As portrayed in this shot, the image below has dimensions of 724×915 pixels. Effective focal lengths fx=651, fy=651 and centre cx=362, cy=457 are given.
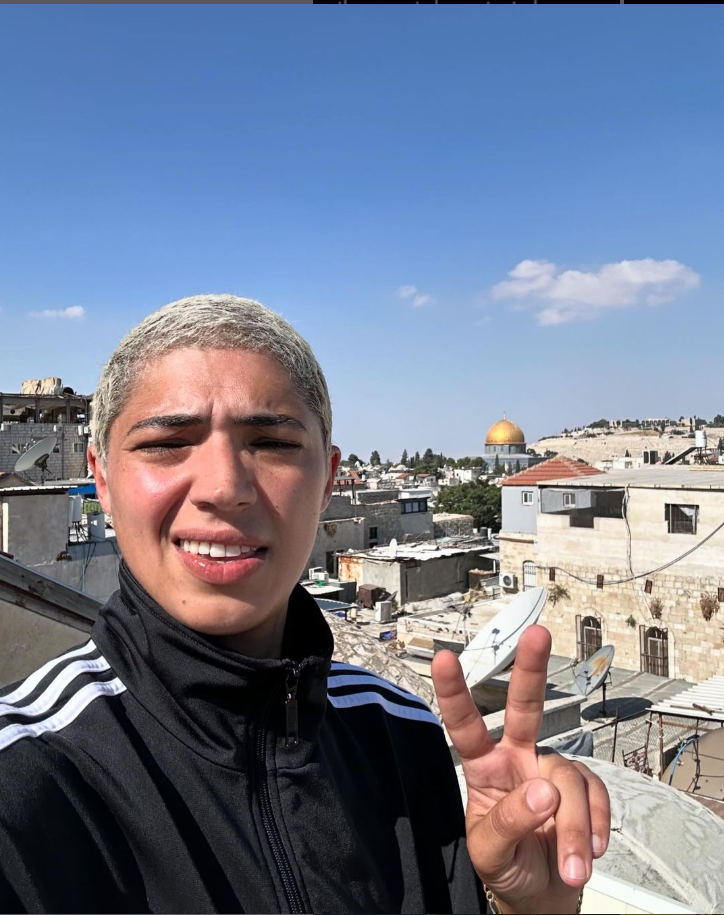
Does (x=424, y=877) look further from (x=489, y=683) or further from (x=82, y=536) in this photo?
(x=82, y=536)

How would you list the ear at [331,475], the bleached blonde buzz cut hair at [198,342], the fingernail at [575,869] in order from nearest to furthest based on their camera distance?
the fingernail at [575,869]
the bleached blonde buzz cut hair at [198,342]
the ear at [331,475]

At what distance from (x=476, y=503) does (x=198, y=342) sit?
48876 mm

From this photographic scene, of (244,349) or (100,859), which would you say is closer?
(100,859)

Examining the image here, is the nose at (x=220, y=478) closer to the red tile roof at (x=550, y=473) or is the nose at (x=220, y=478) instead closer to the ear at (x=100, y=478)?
the ear at (x=100, y=478)

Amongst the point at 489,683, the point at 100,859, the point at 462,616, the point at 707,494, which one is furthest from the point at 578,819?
the point at 462,616

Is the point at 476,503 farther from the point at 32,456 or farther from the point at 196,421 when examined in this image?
the point at 196,421

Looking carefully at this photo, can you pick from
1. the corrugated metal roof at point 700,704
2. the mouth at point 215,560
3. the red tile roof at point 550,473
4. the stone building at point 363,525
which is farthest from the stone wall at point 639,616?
the mouth at point 215,560

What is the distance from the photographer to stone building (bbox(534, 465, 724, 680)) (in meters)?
17.7

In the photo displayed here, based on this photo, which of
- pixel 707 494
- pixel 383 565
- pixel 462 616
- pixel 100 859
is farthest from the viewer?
pixel 383 565

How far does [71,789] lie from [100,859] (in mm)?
138

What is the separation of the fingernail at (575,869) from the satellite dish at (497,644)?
8847 mm

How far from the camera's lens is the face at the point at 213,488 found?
1440 millimetres

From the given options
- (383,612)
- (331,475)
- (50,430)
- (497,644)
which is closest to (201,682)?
(331,475)

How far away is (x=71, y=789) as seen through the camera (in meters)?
1.21
